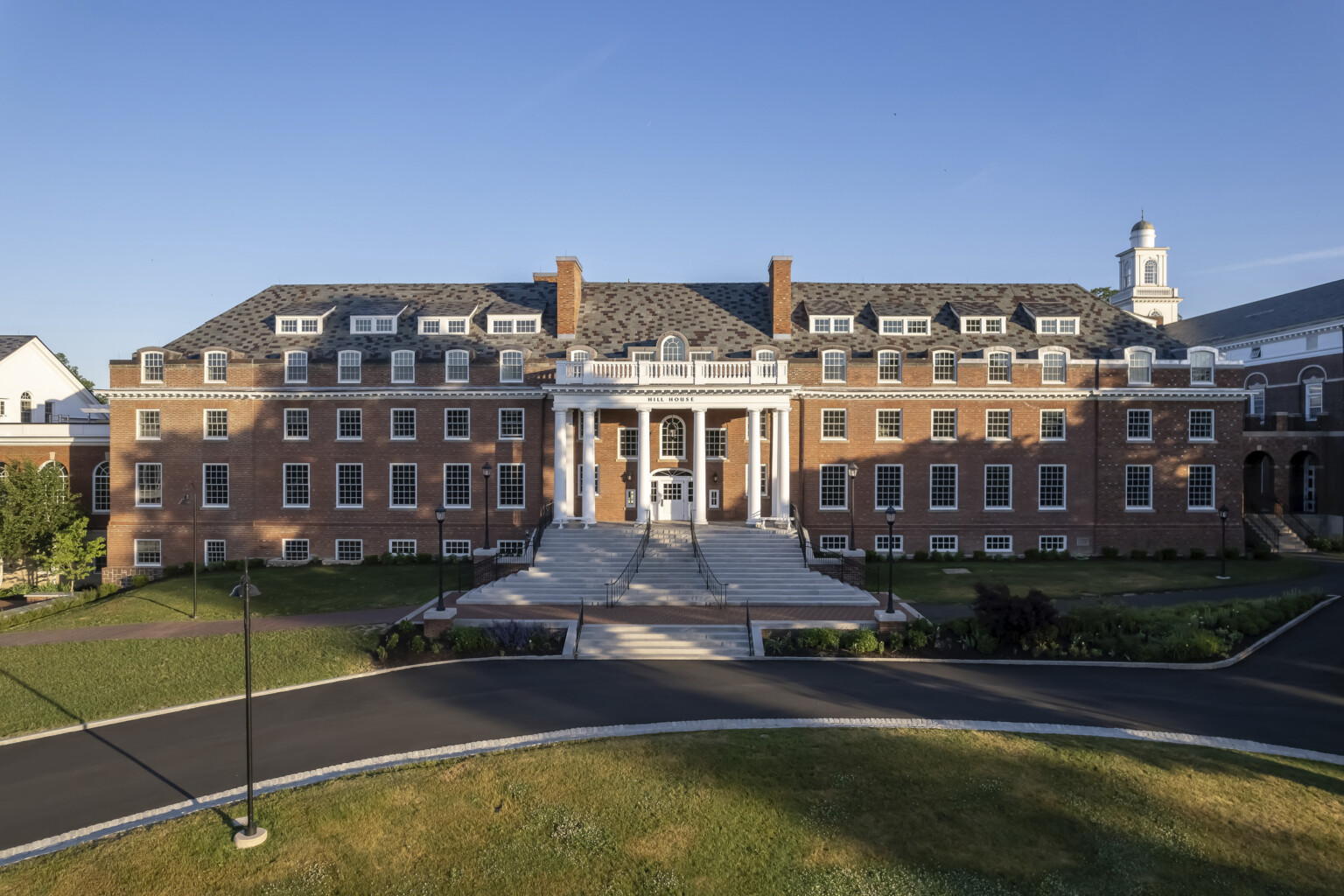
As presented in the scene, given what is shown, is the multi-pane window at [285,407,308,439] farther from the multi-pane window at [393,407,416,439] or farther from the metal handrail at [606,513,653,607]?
the metal handrail at [606,513,653,607]

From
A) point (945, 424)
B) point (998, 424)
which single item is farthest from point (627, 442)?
point (998, 424)

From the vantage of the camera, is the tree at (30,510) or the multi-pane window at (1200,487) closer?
the tree at (30,510)

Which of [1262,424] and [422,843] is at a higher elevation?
[1262,424]

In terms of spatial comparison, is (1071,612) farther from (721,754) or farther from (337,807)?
(337,807)

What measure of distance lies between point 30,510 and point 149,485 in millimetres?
4581

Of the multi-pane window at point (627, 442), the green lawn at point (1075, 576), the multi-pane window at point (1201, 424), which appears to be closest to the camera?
the green lawn at point (1075, 576)

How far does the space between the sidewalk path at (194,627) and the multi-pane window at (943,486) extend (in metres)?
24.7

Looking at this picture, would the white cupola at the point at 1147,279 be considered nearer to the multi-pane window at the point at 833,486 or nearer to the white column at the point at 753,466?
the multi-pane window at the point at 833,486

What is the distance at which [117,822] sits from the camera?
38.8 feet

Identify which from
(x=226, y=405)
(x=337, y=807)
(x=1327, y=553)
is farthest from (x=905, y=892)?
(x=1327, y=553)

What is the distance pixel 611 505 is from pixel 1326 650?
26303 mm

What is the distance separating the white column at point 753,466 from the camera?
33.0 m

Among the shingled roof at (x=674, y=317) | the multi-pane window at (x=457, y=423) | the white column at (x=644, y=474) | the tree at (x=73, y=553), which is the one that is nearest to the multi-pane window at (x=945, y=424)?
the shingled roof at (x=674, y=317)

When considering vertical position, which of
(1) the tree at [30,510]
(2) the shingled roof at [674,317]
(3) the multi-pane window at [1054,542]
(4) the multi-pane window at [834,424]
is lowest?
(3) the multi-pane window at [1054,542]
